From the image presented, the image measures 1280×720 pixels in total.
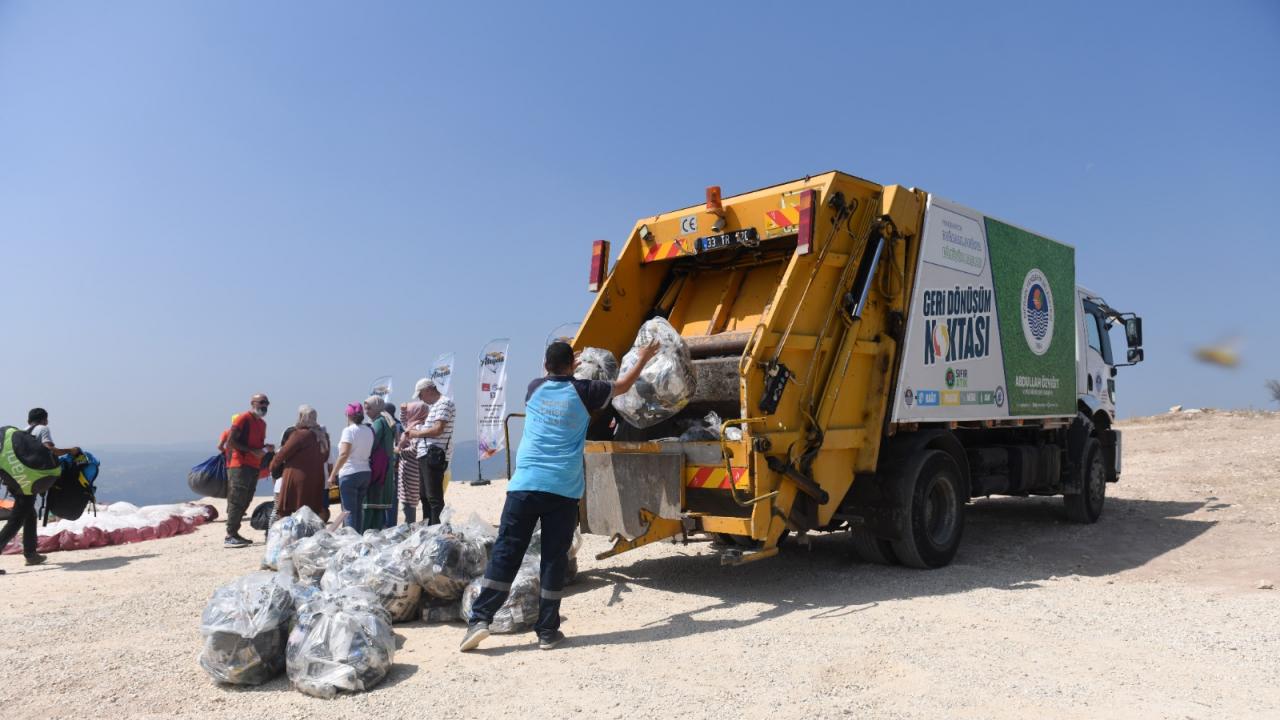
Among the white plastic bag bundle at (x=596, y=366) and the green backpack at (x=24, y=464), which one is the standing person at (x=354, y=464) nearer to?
the white plastic bag bundle at (x=596, y=366)

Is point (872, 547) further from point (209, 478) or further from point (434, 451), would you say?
point (209, 478)

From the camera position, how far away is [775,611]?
5238mm

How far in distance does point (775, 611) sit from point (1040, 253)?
4830 mm

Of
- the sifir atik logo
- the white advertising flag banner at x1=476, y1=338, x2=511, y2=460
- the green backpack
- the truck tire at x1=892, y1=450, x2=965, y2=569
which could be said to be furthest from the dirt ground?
the white advertising flag banner at x1=476, y1=338, x2=511, y2=460

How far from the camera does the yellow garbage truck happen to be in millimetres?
5410

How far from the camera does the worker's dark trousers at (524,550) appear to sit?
179 inches

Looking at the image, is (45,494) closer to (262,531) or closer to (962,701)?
(262,531)

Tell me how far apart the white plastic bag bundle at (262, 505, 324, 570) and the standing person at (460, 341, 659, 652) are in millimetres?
2411

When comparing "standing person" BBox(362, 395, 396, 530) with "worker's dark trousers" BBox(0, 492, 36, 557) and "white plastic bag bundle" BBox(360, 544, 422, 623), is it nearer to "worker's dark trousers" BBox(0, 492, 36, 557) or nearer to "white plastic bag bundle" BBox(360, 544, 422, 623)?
"white plastic bag bundle" BBox(360, 544, 422, 623)

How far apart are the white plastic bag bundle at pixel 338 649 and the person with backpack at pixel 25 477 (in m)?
5.34

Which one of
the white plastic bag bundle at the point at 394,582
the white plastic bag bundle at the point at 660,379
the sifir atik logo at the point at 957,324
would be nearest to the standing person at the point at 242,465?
the white plastic bag bundle at the point at 394,582

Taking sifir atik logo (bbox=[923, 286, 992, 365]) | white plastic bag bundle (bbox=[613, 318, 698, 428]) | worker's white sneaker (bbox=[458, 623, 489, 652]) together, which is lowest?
worker's white sneaker (bbox=[458, 623, 489, 652])

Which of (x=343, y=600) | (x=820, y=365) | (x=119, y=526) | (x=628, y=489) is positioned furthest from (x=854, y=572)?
(x=119, y=526)

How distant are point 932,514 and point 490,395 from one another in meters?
9.78
